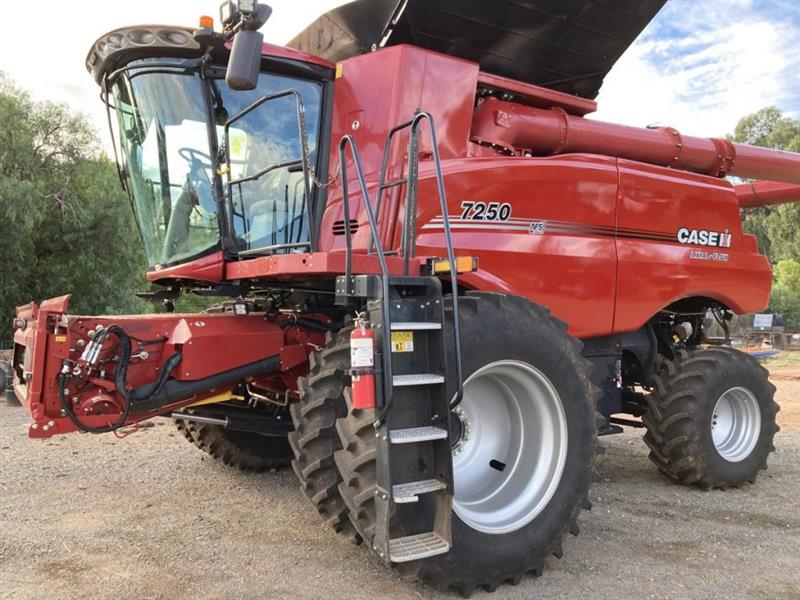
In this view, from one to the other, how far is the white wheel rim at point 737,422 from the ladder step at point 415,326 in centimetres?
345

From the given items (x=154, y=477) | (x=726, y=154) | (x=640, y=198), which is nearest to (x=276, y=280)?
(x=154, y=477)

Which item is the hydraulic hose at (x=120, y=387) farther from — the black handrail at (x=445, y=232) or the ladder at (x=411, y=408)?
the black handrail at (x=445, y=232)

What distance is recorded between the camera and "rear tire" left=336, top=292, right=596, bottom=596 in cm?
296

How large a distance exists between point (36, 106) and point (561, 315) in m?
18.7

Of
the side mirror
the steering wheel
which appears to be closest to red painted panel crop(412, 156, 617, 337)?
the side mirror

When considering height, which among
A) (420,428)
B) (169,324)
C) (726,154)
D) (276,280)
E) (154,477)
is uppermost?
(726,154)

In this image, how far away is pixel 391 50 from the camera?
13.8 feet

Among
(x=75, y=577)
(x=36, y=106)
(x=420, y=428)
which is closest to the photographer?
(x=420, y=428)

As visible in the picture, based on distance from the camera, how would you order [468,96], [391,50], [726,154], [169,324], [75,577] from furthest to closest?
[726,154], [468,96], [391,50], [169,324], [75,577]

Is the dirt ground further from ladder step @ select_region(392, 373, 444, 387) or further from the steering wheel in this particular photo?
the steering wheel

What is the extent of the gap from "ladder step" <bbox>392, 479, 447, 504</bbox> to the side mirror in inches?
79.4

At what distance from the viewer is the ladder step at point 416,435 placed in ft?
9.27

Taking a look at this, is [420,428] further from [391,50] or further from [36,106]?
[36,106]

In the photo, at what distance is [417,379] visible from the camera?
293 centimetres
